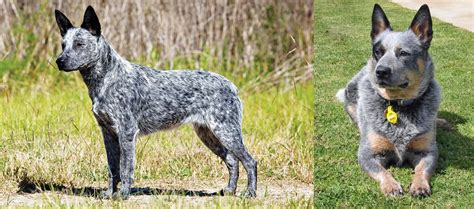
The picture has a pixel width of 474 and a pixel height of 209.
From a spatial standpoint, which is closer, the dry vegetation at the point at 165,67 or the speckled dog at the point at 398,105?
the speckled dog at the point at 398,105

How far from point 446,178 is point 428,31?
0.89 metres

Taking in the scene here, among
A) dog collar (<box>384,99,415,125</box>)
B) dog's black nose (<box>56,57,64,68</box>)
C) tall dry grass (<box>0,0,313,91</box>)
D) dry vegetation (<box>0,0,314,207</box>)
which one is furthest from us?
tall dry grass (<box>0,0,313,91</box>)

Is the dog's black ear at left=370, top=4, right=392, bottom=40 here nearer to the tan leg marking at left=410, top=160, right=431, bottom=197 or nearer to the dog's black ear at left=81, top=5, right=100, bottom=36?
the tan leg marking at left=410, top=160, right=431, bottom=197

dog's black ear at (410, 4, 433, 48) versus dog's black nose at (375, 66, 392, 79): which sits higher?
dog's black ear at (410, 4, 433, 48)

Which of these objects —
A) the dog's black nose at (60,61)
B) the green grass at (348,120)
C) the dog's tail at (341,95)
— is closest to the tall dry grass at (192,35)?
the green grass at (348,120)

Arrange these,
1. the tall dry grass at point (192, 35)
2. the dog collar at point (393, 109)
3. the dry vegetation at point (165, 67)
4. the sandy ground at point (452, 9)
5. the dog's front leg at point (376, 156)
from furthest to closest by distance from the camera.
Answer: the tall dry grass at point (192, 35), the sandy ground at point (452, 9), the dry vegetation at point (165, 67), the dog collar at point (393, 109), the dog's front leg at point (376, 156)

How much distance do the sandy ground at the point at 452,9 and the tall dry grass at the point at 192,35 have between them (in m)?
1.75

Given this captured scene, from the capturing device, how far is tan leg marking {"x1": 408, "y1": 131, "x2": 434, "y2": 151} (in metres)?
5.12

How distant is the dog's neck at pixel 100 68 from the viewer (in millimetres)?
4801

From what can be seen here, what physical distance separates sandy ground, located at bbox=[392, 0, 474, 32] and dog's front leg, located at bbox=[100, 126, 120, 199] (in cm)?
220

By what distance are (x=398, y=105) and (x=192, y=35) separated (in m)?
3.46

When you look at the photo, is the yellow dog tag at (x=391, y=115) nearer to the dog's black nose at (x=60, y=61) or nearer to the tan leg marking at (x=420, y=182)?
the tan leg marking at (x=420, y=182)

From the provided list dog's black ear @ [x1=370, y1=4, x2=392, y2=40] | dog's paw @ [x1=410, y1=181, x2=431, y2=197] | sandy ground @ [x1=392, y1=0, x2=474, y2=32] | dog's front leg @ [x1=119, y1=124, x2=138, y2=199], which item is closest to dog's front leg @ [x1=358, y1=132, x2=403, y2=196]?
dog's paw @ [x1=410, y1=181, x2=431, y2=197]

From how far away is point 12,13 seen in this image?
9469 mm
